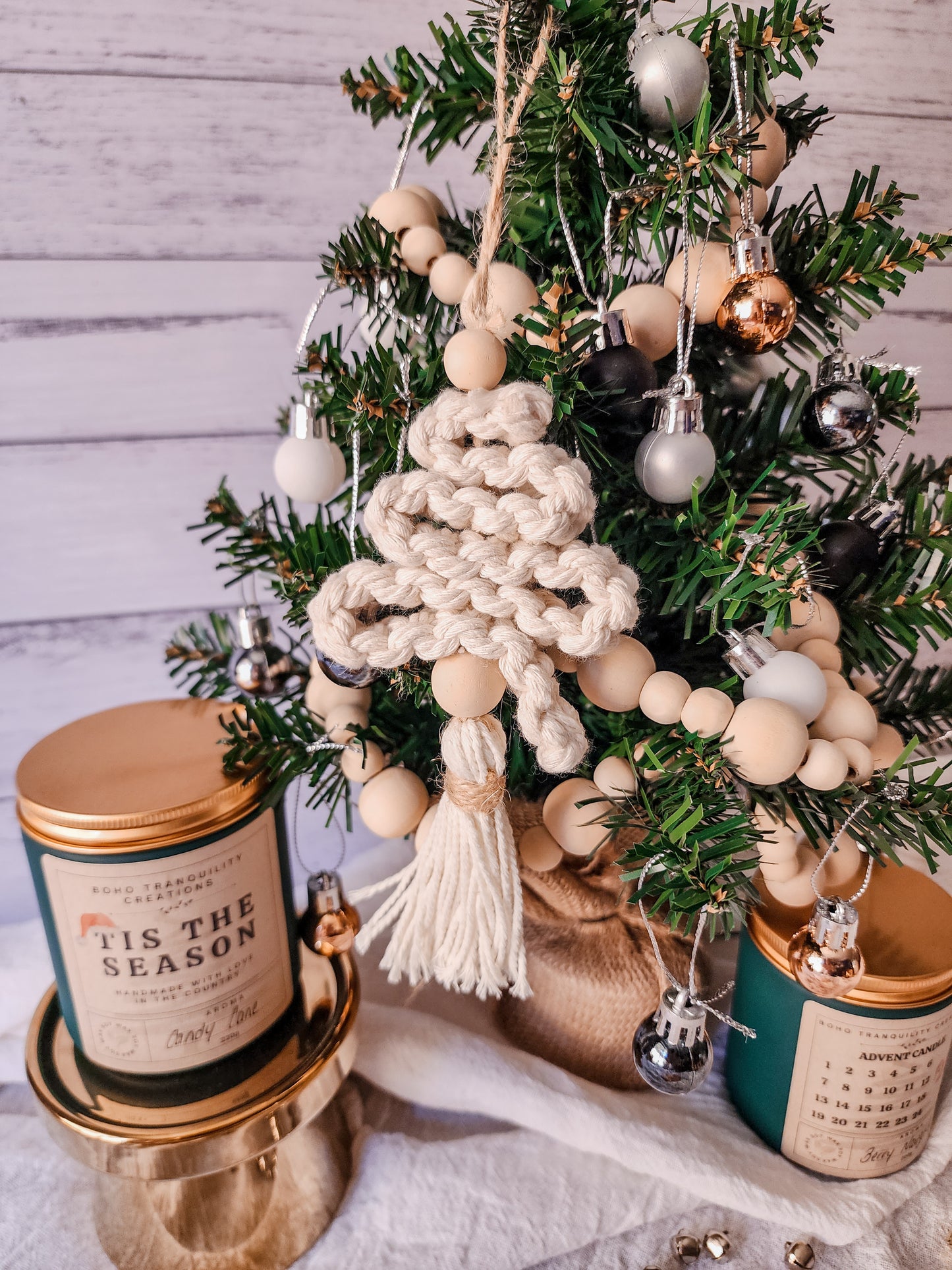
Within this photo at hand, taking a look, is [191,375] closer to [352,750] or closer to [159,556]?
[159,556]

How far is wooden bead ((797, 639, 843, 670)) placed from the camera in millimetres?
368

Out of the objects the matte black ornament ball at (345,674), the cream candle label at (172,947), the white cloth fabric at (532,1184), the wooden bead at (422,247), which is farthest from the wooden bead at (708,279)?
the white cloth fabric at (532,1184)

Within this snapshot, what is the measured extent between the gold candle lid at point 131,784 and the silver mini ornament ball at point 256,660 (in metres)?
0.03

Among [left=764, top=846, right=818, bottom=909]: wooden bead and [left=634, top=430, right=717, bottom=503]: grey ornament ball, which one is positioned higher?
[left=634, top=430, right=717, bottom=503]: grey ornament ball

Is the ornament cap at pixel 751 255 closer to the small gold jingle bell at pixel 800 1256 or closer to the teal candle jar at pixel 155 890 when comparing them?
the teal candle jar at pixel 155 890

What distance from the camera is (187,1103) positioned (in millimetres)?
407

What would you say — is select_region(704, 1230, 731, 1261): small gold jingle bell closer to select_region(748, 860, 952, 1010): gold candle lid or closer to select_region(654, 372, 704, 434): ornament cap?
select_region(748, 860, 952, 1010): gold candle lid

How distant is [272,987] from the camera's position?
0.44 metres

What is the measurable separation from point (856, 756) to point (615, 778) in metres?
0.10

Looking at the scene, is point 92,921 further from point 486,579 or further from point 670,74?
point 670,74

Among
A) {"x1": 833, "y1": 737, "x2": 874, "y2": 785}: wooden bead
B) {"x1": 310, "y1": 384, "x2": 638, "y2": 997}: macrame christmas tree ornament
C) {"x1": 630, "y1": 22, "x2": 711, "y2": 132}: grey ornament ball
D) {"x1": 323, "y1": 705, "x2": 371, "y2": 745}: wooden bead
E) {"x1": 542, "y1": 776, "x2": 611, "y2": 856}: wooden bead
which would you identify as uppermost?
{"x1": 630, "y1": 22, "x2": 711, "y2": 132}: grey ornament ball

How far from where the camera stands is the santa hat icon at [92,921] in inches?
15.1

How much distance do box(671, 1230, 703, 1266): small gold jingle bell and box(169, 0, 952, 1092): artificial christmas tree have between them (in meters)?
0.16

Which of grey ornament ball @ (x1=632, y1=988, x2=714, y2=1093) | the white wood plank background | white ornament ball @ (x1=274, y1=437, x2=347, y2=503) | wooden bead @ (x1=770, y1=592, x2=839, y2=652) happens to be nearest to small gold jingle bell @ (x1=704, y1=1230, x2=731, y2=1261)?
grey ornament ball @ (x1=632, y1=988, x2=714, y2=1093)
